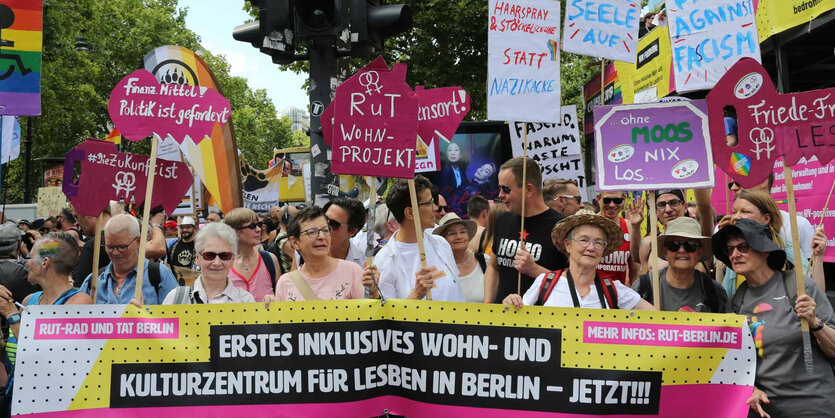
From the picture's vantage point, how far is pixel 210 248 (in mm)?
4113

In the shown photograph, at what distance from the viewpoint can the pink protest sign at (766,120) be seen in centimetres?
389

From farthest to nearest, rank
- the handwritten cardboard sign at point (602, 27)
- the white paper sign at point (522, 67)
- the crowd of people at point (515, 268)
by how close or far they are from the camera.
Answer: the handwritten cardboard sign at point (602, 27), the white paper sign at point (522, 67), the crowd of people at point (515, 268)

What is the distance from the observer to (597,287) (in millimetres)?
3928

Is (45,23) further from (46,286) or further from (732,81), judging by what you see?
(732,81)

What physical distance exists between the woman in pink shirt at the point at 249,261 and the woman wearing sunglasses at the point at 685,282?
2462 mm

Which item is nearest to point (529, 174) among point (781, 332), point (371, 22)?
point (781, 332)

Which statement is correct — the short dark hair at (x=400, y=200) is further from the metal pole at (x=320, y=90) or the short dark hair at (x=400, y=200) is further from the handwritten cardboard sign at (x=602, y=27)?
the handwritten cardboard sign at (x=602, y=27)

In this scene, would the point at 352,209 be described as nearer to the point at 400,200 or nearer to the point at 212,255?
the point at 400,200

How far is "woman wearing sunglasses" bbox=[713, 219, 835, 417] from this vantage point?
11.8 feet

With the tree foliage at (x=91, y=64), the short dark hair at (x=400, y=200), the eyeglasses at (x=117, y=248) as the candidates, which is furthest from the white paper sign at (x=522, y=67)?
the tree foliage at (x=91, y=64)

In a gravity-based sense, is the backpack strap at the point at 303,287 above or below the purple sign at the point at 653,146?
below

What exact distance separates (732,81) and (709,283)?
1.11m

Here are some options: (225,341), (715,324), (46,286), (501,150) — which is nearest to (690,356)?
(715,324)

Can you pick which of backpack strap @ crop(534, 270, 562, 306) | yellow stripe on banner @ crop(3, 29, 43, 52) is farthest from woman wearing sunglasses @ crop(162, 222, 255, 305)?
yellow stripe on banner @ crop(3, 29, 43, 52)
